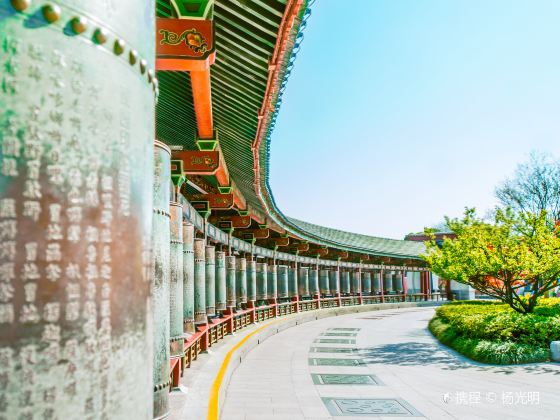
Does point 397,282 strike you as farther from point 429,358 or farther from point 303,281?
point 429,358

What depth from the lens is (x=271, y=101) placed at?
653cm

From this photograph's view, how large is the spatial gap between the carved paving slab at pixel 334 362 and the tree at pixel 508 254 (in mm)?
5079

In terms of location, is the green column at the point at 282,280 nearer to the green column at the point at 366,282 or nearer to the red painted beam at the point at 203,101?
the green column at the point at 366,282

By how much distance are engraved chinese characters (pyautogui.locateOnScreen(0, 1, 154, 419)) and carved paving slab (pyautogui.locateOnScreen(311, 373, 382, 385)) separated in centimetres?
946

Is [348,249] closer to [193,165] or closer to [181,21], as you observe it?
[193,165]

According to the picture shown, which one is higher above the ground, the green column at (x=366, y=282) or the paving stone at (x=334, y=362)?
the green column at (x=366, y=282)

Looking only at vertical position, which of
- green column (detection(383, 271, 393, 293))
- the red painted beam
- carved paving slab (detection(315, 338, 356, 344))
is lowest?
carved paving slab (detection(315, 338, 356, 344))

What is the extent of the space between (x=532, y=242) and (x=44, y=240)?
16.2 m

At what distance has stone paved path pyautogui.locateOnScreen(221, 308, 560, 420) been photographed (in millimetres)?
8039

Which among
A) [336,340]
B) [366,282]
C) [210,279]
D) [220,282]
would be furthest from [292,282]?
[210,279]

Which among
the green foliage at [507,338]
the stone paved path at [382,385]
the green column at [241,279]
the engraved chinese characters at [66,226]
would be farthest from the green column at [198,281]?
the engraved chinese characters at [66,226]

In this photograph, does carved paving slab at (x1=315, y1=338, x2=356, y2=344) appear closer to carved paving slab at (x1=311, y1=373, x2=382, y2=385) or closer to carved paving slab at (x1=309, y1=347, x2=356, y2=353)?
carved paving slab at (x1=309, y1=347, x2=356, y2=353)

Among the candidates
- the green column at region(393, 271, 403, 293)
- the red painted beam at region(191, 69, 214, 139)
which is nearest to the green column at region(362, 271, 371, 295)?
the green column at region(393, 271, 403, 293)

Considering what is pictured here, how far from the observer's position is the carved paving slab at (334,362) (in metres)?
12.7
